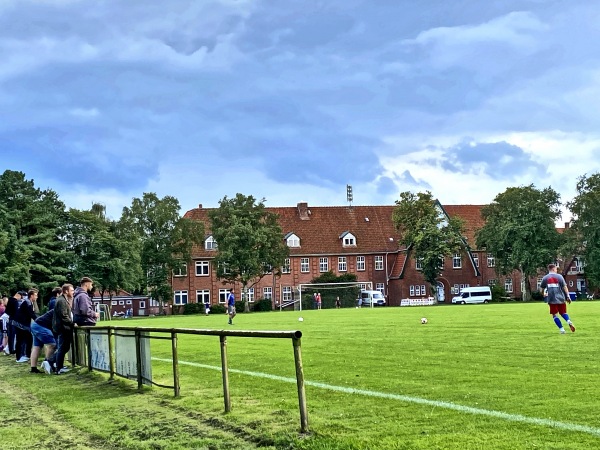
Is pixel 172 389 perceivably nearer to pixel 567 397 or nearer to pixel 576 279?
pixel 567 397

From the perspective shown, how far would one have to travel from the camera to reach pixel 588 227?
81.5 meters

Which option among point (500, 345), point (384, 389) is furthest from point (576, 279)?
point (384, 389)

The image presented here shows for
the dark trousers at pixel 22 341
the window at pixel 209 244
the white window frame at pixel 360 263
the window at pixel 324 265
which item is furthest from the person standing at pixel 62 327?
the white window frame at pixel 360 263

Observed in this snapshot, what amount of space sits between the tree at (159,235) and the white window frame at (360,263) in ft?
68.7

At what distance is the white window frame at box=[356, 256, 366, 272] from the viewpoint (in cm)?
9231

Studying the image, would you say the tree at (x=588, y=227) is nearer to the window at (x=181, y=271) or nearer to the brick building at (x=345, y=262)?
the brick building at (x=345, y=262)

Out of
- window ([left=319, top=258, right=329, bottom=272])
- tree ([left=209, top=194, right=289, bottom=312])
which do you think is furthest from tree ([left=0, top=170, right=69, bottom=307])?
window ([left=319, top=258, right=329, bottom=272])

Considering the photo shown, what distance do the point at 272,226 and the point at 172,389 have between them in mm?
68416

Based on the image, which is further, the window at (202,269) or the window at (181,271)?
the window at (202,269)

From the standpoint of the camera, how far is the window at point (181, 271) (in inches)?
3300

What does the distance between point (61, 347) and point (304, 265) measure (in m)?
75.7

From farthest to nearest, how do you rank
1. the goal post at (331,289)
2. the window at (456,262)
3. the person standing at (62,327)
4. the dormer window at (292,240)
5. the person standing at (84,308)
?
1. the dormer window at (292,240)
2. the window at (456,262)
3. the goal post at (331,289)
4. the person standing at (84,308)
5. the person standing at (62,327)

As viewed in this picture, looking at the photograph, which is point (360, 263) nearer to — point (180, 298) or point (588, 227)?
point (180, 298)

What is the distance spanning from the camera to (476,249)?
9238cm
